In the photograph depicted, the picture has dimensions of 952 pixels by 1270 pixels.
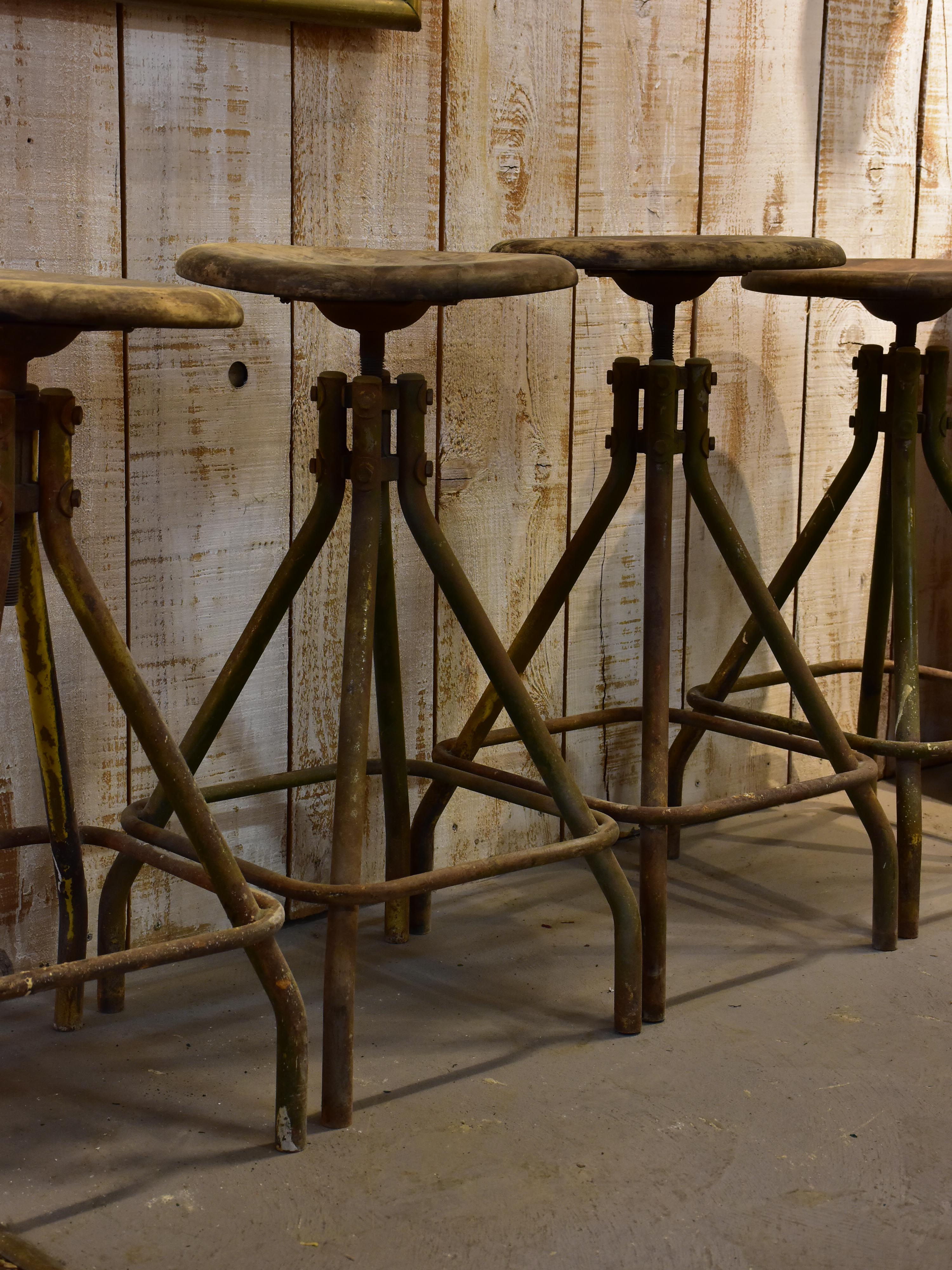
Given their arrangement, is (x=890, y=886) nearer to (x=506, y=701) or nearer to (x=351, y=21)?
(x=506, y=701)

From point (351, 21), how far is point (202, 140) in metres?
0.23

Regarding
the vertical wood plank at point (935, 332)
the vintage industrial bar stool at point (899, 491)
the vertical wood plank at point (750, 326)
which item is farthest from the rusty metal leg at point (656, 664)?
the vertical wood plank at point (935, 332)

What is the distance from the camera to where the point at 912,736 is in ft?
6.21

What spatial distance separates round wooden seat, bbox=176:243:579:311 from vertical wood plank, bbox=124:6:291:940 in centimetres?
33

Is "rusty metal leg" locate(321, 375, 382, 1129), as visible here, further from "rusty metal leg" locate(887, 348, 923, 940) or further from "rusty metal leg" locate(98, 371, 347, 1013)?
"rusty metal leg" locate(887, 348, 923, 940)

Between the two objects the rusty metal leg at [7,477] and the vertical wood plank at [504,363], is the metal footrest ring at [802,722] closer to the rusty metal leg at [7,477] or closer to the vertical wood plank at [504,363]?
the vertical wood plank at [504,363]

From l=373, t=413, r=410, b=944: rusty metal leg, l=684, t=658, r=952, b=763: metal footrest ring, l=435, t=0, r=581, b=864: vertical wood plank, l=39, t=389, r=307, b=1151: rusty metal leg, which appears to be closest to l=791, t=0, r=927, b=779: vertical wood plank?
l=684, t=658, r=952, b=763: metal footrest ring

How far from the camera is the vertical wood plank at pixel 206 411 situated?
5.29 feet

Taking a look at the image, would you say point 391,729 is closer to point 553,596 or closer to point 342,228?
point 553,596

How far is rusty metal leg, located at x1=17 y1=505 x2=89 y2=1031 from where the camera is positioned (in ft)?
4.50

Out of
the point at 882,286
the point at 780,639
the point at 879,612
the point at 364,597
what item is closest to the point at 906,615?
the point at 879,612

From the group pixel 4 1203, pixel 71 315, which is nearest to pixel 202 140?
pixel 71 315

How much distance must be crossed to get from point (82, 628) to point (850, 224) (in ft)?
4.84

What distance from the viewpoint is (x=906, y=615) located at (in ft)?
6.16
